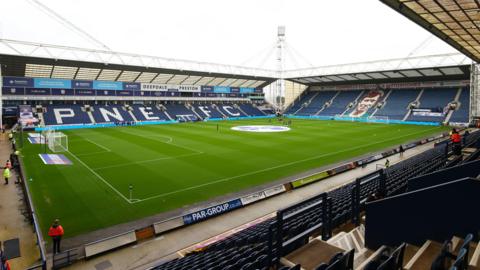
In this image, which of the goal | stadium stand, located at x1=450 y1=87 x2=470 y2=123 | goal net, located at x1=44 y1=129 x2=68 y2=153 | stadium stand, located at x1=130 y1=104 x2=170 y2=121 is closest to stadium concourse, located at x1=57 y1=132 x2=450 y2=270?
goal net, located at x1=44 y1=129 x2=68 y2=153

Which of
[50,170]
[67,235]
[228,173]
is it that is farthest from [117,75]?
[67,235]

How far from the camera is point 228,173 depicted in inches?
850

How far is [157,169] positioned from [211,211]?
9.81m

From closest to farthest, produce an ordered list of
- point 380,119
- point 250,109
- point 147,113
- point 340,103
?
point 380,119 < point 147,113 < point 340,103 < point 250,109

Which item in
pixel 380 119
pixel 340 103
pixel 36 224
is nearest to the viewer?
→ pixel 36 224

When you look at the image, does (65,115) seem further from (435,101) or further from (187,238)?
(435,101)

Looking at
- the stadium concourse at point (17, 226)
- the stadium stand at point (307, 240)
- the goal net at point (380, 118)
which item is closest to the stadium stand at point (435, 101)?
the goal net at point (380, 118)

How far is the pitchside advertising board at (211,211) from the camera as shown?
533 inches

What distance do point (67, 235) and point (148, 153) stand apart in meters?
16.4

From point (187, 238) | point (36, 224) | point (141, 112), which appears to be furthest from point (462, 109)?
point (36, 224)

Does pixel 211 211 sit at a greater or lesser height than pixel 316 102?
lesser

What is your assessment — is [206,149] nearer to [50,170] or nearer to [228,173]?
[228,173]

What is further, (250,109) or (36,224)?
(250,109)

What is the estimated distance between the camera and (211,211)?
46.9 feet
